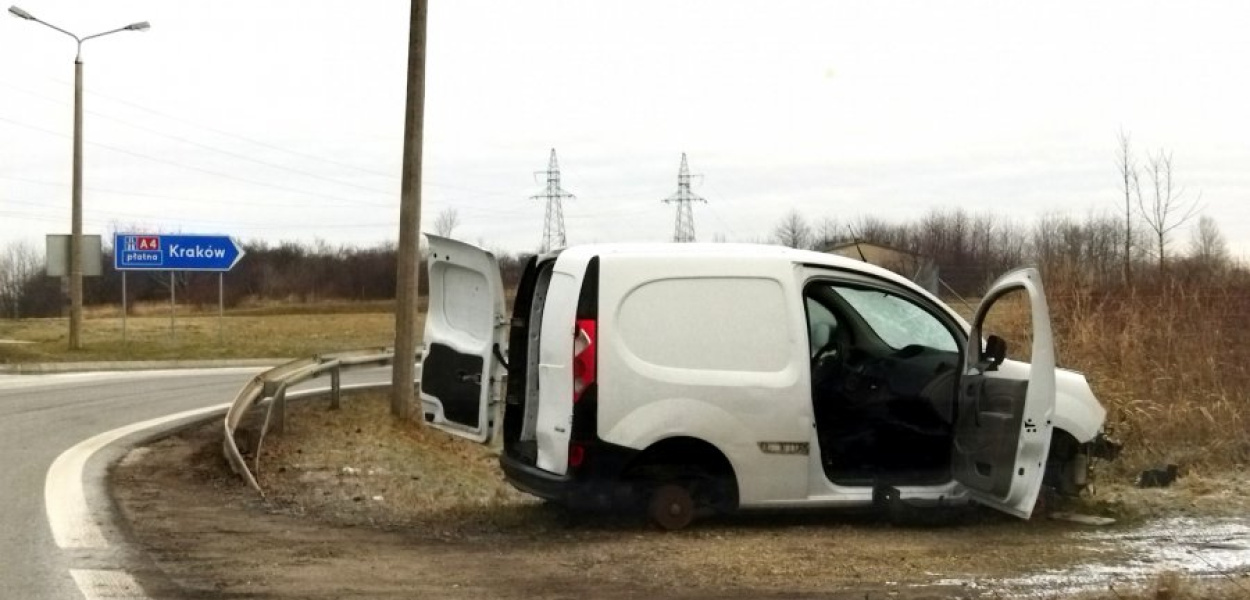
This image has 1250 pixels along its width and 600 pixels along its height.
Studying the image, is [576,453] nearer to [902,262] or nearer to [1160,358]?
[1160,358]

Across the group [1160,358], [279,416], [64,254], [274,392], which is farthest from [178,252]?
[1160,358]

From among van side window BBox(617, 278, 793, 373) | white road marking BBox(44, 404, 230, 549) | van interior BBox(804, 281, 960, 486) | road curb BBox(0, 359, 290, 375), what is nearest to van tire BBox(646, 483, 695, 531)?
van side window BBox(617, 278, 793, 373)

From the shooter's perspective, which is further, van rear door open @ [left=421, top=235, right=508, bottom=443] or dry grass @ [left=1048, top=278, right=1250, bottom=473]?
dry grass @ [left=1048, top=278, right=1250, bottom=473]

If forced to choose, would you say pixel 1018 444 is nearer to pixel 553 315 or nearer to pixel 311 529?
pixel 553 315

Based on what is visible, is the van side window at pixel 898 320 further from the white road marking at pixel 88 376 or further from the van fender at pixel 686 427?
the white road marking at pixel 88 376

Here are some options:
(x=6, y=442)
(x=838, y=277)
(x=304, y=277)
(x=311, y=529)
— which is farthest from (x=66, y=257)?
(x=304, y=277)

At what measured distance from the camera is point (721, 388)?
6.63m

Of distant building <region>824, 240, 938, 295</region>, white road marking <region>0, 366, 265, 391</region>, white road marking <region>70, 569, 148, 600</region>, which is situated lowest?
white road marking <region>0, 366, 265, 391</region>

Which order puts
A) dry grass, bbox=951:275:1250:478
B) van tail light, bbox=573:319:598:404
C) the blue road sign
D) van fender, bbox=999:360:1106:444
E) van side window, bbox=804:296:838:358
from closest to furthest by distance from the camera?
van tail light, bbox=573:319:598:404 → van fender, bbox=999:360:1106:444 → van side window, bbox=804:296:838:358 → dry grass, bbox=951:275:1250:478 → the blue road sign

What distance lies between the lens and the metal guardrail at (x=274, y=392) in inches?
360

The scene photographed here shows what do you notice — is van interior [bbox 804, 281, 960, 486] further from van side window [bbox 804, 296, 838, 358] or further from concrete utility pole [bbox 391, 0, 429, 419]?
concrete utility pole [bbox 391, 0, 429, 419]

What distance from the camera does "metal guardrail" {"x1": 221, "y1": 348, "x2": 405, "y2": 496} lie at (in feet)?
30.0

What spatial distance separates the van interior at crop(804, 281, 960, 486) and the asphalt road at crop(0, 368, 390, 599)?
4142 millimetres

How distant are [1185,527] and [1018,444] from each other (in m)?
1.21
